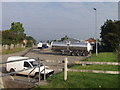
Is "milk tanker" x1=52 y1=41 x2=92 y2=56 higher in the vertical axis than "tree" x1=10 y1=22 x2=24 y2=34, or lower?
lower

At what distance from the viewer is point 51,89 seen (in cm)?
668

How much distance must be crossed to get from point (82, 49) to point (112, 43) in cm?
627

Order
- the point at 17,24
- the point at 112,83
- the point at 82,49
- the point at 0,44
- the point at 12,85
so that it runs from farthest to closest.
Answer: the point at 17,24 → the point at 0,44 → the point at 82,49 → the point at 12,85 → the point at 112,83

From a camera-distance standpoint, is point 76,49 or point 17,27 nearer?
point 76,49

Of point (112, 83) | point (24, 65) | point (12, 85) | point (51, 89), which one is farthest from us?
point (24, 65)

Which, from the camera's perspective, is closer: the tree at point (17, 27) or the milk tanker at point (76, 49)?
the milk tanker at point (76, 49)

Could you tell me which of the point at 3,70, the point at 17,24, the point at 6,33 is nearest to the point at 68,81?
the point at 3,70

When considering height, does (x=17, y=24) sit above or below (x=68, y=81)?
above

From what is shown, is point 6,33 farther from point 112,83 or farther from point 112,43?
point 112,83

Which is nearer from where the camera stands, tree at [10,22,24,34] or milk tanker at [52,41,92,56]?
milk tanker at [52,41,92,56]

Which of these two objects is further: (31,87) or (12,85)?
(12,85)

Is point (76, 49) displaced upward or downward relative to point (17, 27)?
downward

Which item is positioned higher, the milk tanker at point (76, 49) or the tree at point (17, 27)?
the tree at point (17, 27)

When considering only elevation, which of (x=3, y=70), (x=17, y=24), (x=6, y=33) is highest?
(x=17, y=24)
